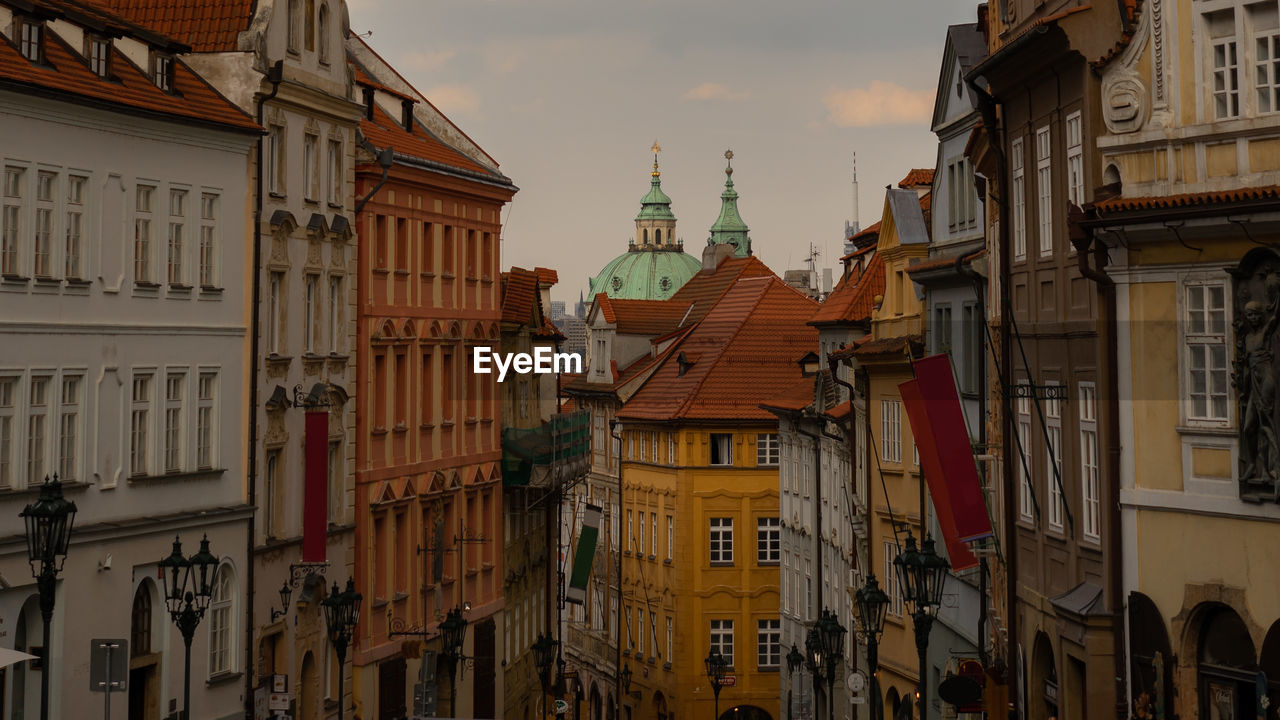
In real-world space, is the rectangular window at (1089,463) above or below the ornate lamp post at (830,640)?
above

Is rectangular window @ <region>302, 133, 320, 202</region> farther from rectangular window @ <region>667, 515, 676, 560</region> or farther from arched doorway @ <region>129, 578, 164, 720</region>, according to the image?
rectangular window @ <region>667, 515, 676, 560</region>

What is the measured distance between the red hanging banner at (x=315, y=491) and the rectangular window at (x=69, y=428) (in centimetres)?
843

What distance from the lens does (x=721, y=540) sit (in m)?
78.8

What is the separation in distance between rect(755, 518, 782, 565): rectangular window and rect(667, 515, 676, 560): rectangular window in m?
3.49

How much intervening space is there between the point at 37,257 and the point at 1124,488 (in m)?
18.0

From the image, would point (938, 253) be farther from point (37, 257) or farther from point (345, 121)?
point (37, 257)

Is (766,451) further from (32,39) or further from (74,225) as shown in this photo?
(32,39)

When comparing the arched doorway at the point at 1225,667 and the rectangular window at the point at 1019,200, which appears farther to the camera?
the rectangular window at the point at 1019,200

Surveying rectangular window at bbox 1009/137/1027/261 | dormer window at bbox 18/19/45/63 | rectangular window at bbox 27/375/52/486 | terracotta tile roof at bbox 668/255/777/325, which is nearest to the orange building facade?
rectangular window at bbox 27/375/52/486

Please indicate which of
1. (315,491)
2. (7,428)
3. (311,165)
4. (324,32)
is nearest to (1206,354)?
(7,428)

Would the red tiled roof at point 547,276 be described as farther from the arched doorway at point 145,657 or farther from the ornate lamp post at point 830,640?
the arched doorway at point 145,657

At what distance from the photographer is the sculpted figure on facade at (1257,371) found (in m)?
22.7

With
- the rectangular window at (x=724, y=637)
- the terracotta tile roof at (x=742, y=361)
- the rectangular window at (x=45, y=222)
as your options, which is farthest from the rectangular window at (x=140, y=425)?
the rectangular window at (x=724, y=637)

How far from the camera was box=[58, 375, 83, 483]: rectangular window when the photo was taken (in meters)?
32.8
